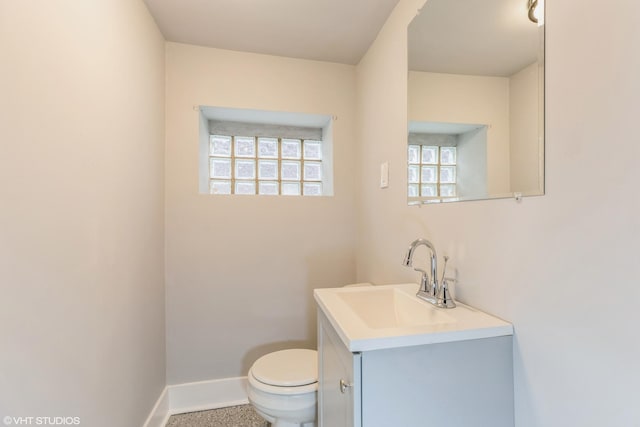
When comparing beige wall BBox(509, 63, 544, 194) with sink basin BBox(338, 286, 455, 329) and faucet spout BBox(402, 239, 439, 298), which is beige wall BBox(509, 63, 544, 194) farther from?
sink basin BBox(338, 286, 455, 329)

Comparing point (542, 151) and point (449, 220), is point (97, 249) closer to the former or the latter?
point (449, 220)

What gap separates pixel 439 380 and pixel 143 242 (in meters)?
1.48

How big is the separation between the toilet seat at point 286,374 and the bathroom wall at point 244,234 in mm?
467

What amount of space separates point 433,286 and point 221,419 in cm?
159

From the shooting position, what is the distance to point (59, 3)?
0.85 m

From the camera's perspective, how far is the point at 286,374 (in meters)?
1.38

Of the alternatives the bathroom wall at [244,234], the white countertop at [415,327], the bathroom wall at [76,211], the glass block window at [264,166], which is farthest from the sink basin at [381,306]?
the glass block window at [264,166]

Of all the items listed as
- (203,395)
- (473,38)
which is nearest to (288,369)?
(203,395)

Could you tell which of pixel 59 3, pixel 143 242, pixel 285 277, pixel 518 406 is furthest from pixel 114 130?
pixel 518 406

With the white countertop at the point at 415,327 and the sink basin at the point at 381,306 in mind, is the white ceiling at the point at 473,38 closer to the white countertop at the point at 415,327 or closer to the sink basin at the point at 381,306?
the white countertop at the point at 415,327

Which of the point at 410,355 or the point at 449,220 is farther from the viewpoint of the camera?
the point at 449,220

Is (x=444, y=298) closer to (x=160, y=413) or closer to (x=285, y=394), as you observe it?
(x=285, y=394)

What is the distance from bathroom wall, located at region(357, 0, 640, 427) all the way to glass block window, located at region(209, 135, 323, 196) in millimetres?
1502

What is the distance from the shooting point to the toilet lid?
133 centimetres
